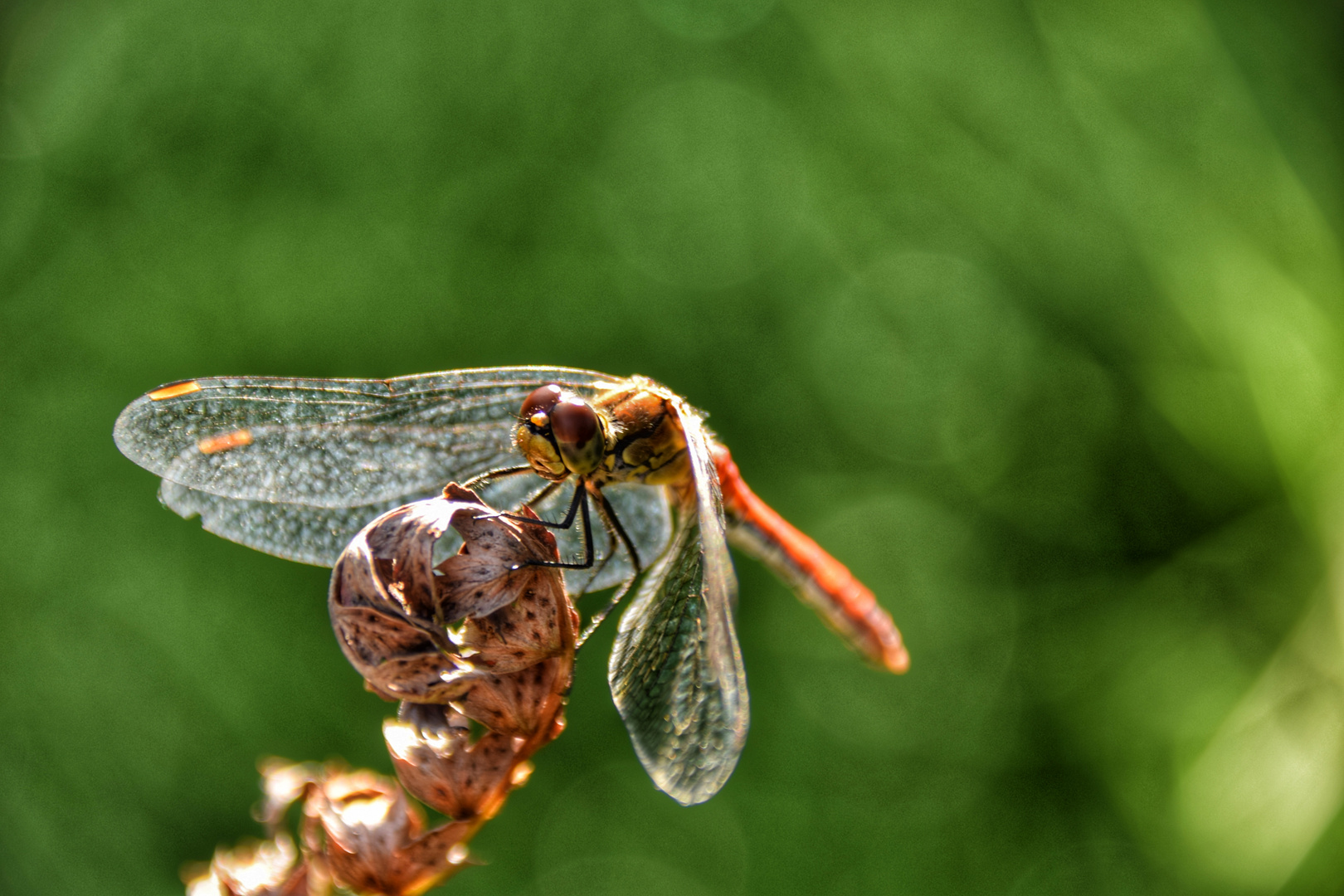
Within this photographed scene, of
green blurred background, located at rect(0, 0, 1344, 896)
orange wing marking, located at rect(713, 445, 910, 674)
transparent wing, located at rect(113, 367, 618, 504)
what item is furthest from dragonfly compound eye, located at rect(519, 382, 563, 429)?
green blurred background, located at rect(0, 0, 1344, 896)

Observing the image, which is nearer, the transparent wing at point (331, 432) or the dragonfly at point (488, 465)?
the dragonfly at point (488, 465)

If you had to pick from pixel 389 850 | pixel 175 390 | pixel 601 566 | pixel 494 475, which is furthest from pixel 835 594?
pixel 175 390

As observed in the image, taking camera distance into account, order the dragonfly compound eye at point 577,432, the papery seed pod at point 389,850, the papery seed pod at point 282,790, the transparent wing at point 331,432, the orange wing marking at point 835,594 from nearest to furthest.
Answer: the papery seed pod at point 389,850, the papery seed pod at point 282,790, the dragonfly compound eye at point 577,432, the transparent wing at point 331,432, the orange wing marking at point 835,594

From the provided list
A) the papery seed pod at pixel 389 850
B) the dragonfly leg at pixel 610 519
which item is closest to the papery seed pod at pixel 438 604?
the papery seed pod at pixel 389 850

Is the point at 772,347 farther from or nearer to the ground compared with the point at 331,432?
nearer to the ground

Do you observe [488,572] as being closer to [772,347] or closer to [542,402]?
[542,402]

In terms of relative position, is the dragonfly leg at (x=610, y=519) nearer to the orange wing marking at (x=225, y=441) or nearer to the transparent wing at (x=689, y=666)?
the transparent wing at (x=689, y=666)

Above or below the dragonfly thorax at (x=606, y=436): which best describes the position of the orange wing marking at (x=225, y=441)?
above
